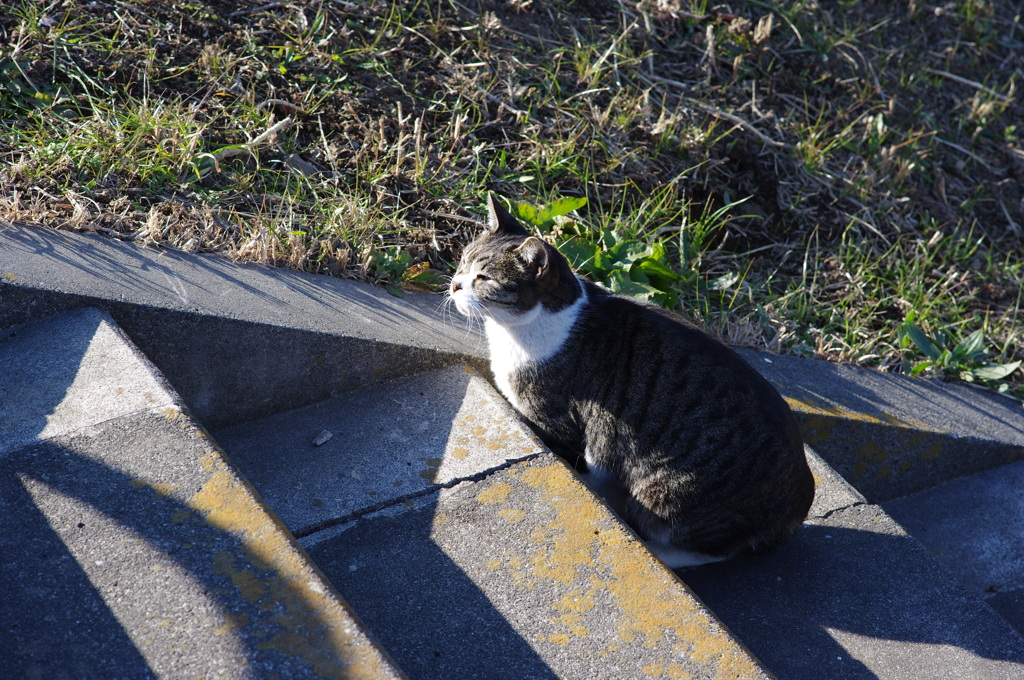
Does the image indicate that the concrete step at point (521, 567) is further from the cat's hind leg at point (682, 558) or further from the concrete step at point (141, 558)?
the concrete step at point (141, 558)

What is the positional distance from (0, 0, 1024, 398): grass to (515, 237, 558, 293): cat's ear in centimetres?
57

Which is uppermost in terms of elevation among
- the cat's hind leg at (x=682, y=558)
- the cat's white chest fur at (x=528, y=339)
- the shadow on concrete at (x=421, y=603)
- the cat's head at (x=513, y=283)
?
the cat's head at (x=513, y=283)

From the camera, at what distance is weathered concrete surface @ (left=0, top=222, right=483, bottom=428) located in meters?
2.10

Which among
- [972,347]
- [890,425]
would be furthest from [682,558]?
[972,347]

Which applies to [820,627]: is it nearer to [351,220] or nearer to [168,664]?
[168,664]

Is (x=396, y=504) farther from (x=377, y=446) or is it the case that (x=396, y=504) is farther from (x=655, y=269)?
(x=655, y=269)

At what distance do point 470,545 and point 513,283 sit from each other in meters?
0.87

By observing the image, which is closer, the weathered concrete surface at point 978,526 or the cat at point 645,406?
the cat at point 645,406

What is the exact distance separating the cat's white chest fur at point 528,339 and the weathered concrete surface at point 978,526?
151 cm

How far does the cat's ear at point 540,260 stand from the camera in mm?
2361

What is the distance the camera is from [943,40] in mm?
4980

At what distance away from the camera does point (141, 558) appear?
145 centimetres

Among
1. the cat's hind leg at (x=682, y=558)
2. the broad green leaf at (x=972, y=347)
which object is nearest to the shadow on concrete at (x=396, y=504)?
the cat's hind leg at (x=682, y=558)

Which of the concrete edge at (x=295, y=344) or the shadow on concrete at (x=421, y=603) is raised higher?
the concrete edge at (x=295, y=344)
